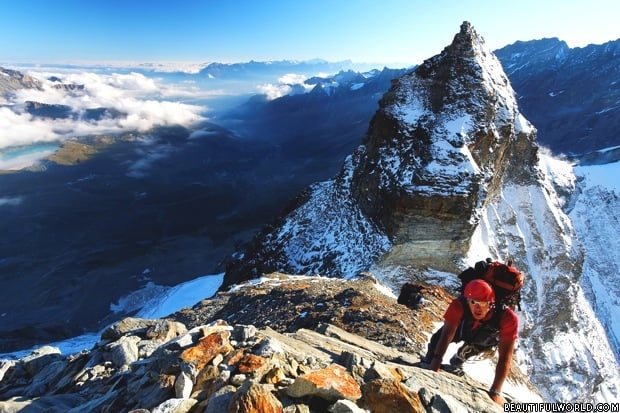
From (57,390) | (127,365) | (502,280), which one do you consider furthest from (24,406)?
(502,280)

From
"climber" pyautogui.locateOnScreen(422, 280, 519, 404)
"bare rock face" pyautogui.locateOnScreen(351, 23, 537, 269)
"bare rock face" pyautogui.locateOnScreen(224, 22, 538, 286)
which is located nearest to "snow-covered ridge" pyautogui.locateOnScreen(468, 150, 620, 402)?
"bare rock face" pyautogui.locateOnScreen(224, 22, 538, 286)

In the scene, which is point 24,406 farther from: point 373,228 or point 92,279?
point 92,279

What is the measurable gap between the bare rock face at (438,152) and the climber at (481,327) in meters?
23.5

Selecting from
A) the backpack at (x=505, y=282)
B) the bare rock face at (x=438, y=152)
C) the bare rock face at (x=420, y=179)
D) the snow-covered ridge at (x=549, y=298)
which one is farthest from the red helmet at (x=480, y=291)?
the snow-covered ridge at (x=549, y=298)

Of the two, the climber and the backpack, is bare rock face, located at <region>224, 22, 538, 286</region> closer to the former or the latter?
the climber

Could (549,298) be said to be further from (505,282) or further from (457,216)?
(505,282)

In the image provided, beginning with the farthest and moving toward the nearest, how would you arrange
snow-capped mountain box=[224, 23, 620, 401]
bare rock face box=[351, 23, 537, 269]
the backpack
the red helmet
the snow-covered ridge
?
the snow-covered ridge → snow-capped mountain box=[224, 23, 620, 401] → bare rock face box=[351, 23, 537, 269] → the backpack → the red helmet

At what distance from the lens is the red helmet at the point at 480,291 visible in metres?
6.50

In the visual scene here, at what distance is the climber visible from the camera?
665 cm

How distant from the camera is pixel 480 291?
6547 mm

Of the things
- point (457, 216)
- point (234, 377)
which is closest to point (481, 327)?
point (234, 377)

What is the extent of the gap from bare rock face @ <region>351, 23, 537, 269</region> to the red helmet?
80.8 ft

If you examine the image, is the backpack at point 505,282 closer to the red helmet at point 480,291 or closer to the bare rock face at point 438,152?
the red helmet at point 480,291

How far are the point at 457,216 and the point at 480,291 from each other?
84.9ft
